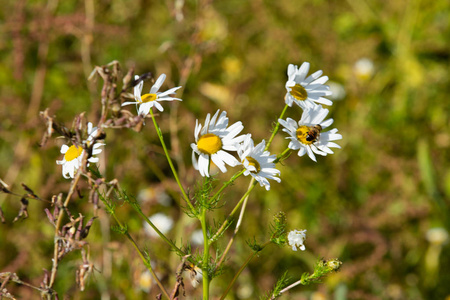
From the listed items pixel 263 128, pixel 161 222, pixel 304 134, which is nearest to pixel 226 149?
pixel 304 134

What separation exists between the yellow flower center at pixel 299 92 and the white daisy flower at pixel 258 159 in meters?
0.21

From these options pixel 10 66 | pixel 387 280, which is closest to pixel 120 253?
pixel 387 280

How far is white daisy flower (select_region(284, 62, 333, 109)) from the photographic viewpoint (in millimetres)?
1207

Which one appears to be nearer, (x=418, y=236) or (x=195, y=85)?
(x=418, y=236)

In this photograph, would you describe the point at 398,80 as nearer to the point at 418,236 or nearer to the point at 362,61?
the point at 362,61

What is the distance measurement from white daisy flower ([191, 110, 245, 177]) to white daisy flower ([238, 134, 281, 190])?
0.05 meters

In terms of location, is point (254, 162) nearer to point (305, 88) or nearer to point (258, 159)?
point (258, 159)

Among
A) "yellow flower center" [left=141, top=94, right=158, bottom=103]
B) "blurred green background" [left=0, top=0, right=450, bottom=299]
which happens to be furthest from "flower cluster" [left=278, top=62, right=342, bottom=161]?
"blurred green background" [left=0, top=0, right=450, bottom=299]

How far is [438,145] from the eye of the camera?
3059 mm

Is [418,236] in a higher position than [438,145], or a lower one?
lower

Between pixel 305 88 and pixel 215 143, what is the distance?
0.29 metres

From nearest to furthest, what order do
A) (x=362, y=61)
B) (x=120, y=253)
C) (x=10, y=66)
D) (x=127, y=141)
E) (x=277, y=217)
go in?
(x=277, y=217) < (x=120, y=253) < (x=127, y=141) < (x=10, y=66) < (x=362, y=61)

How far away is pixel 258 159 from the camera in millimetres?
1092

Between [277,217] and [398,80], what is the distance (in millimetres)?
2589
